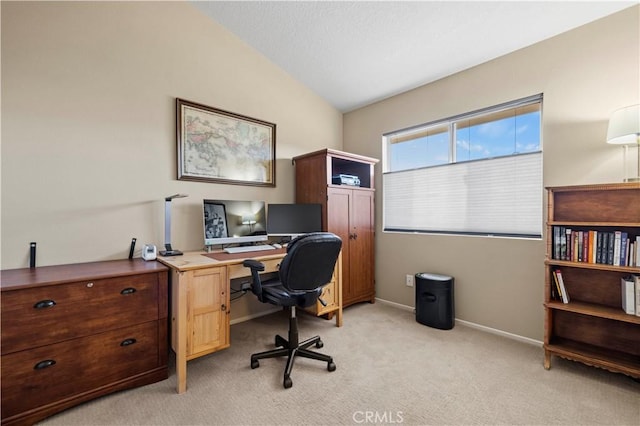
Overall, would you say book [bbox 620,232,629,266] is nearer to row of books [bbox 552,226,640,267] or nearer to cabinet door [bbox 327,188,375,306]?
row of books [bbox 552,226,640,267]

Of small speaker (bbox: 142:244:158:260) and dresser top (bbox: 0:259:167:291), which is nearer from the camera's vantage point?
dresser top (bbox: 0:259:167:291)

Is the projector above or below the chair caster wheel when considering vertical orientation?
above

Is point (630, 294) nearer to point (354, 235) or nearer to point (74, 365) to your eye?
point (354, 235)

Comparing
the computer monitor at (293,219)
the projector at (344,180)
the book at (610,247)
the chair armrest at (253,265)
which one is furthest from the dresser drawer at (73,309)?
the book at (610,247)

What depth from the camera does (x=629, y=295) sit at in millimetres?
1859

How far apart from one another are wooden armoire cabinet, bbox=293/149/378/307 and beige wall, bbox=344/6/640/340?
1.26 ft

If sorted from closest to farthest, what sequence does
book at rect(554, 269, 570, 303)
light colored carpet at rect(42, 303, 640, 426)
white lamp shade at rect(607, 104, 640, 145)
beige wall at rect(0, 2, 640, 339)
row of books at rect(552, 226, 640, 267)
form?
1. light colored carpet at rect(42, 303, 640, 426)
2. white lamp shade at rect(607, 104, 640, 145)
3. row of books at rect(552, 226, 640, 267)
4. beige wall at rect(0, 2, 640, 339)
5. book at rect(554, 269, 570, 303)

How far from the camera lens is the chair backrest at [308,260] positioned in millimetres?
1840

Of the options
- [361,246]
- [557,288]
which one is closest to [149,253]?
[361,246]

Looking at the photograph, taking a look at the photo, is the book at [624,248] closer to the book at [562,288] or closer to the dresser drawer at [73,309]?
the book at [562,288]

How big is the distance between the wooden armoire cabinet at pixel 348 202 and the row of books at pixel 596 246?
6.09ft

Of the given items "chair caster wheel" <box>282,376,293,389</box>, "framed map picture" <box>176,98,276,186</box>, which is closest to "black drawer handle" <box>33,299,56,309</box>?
"framed map picture" <box>176,98,276,186</box>

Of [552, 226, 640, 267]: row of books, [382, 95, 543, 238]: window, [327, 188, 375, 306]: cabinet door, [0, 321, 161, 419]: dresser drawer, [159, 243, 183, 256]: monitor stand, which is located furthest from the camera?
[327, 188, 375, 306]: cabinet door

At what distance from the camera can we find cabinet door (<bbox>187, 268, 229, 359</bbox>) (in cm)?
190
